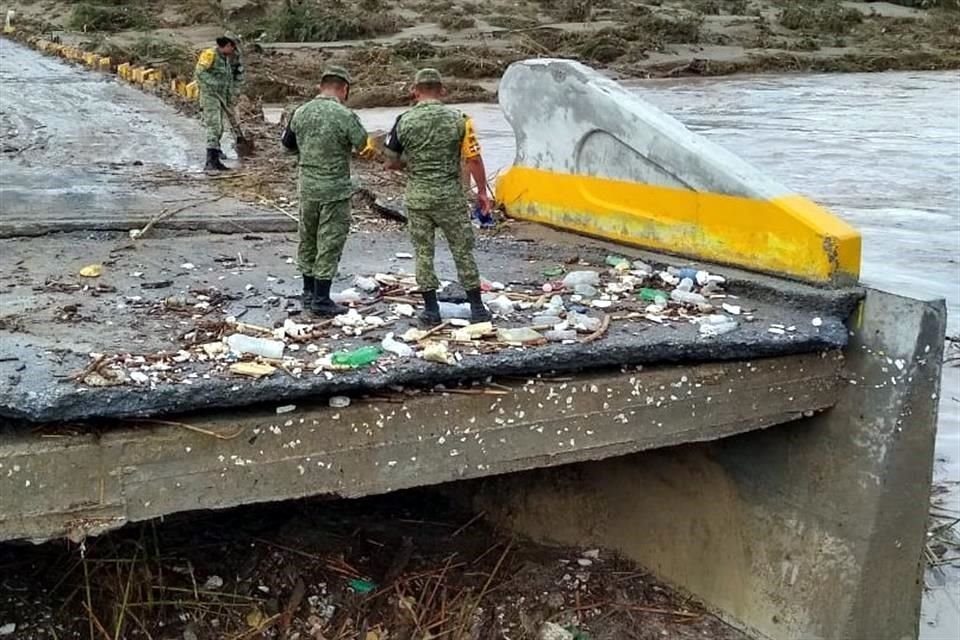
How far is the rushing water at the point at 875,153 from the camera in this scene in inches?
315

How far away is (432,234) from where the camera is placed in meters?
4.88

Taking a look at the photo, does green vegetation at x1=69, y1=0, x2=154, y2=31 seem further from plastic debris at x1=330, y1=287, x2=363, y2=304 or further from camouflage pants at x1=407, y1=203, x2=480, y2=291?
camouflage pants at x1=407, y1=203, x2=480, y2=291

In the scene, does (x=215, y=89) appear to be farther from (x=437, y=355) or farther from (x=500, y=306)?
(x=437, y=355)

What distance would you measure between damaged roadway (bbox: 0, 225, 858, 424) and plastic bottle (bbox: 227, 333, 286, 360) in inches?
→ 3.9

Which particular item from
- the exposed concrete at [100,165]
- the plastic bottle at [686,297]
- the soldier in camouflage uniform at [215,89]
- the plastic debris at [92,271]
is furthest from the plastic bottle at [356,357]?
the soldier in camouflage uniform at [215,89]

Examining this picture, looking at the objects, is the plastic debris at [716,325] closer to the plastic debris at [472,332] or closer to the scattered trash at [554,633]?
the plastic debris at [472,332]

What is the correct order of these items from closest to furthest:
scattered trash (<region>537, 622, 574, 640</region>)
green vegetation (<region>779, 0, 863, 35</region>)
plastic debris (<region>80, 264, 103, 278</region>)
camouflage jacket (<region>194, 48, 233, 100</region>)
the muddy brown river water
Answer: scattered trash (<region>537, 622, 574, 640</region>)
plastic debris (<region>80, 264, 103, 278</region>)
the muddy brown river water
camouflage jacket (<region>194, 48, 233, 100</region>)
green vegetation (<region>779, 0, 863, 35</region>)

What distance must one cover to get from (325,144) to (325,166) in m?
0.09

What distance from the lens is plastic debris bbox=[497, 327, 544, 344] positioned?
15.5 feet

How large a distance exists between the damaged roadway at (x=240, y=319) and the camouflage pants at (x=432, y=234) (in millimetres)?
275

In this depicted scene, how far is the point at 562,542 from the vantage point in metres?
6.34

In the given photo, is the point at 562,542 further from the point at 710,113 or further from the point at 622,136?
the point at 710,113

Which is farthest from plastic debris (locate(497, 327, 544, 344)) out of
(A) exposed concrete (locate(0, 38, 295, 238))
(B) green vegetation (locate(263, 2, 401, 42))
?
(B) green vegetation (locate(263, 2, 401, 42))

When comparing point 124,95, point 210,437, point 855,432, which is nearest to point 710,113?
point 124,95
